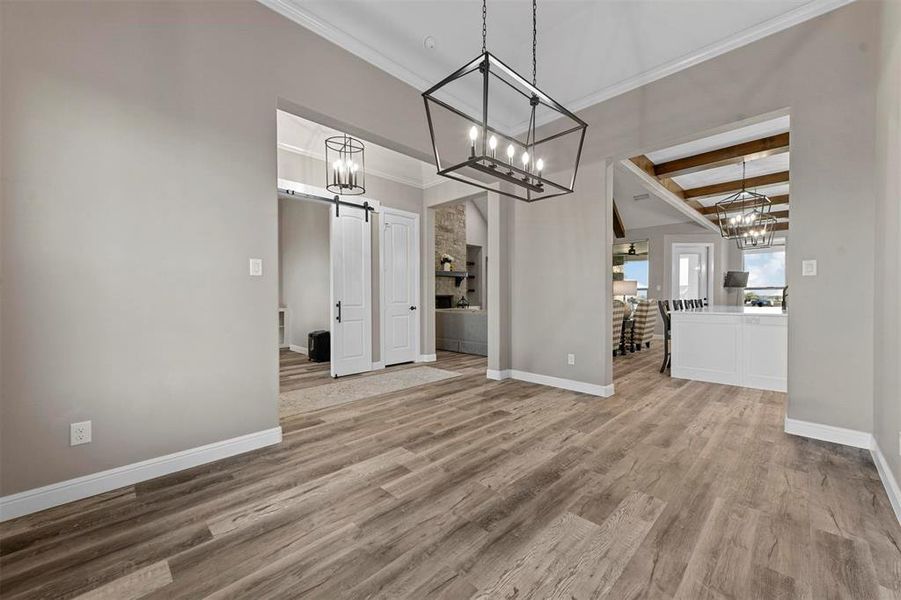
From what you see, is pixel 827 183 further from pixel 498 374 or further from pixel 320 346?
pixel 320 346

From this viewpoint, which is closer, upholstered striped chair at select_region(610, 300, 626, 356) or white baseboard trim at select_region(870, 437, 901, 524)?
white baseboard trim at select_region(870, 437, 901, 524)

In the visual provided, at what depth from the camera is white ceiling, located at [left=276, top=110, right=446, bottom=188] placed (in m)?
4.64

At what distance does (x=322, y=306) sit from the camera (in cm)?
693

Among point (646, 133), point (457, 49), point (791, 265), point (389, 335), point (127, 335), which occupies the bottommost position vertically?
point (389, 335)

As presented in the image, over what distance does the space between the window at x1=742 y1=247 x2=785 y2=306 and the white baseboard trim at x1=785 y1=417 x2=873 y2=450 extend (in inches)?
414

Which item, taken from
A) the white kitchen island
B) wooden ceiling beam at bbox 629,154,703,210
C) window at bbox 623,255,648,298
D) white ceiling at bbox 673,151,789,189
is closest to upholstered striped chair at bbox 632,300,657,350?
the white kitchen island

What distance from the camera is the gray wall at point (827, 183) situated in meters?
2.57

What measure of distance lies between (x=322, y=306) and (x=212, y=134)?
472cm

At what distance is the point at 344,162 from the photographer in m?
5.00

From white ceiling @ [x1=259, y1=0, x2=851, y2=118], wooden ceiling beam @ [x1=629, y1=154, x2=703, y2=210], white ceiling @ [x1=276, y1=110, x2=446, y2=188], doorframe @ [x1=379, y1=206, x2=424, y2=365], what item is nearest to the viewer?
white ceiling @ [x1=259, y1=0, x2=851, y2=118]

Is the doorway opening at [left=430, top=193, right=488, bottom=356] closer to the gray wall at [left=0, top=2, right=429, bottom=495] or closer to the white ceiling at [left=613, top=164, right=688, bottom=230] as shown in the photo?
the white ceiling at [left=613, top=164, right=688, bottom=230]

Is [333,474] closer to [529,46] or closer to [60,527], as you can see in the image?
[60,527]

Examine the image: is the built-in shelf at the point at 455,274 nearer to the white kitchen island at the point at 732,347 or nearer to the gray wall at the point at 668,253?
the gray wall at the point at 668,253

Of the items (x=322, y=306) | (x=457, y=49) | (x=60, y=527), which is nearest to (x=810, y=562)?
Result: (x=60, y=527)
